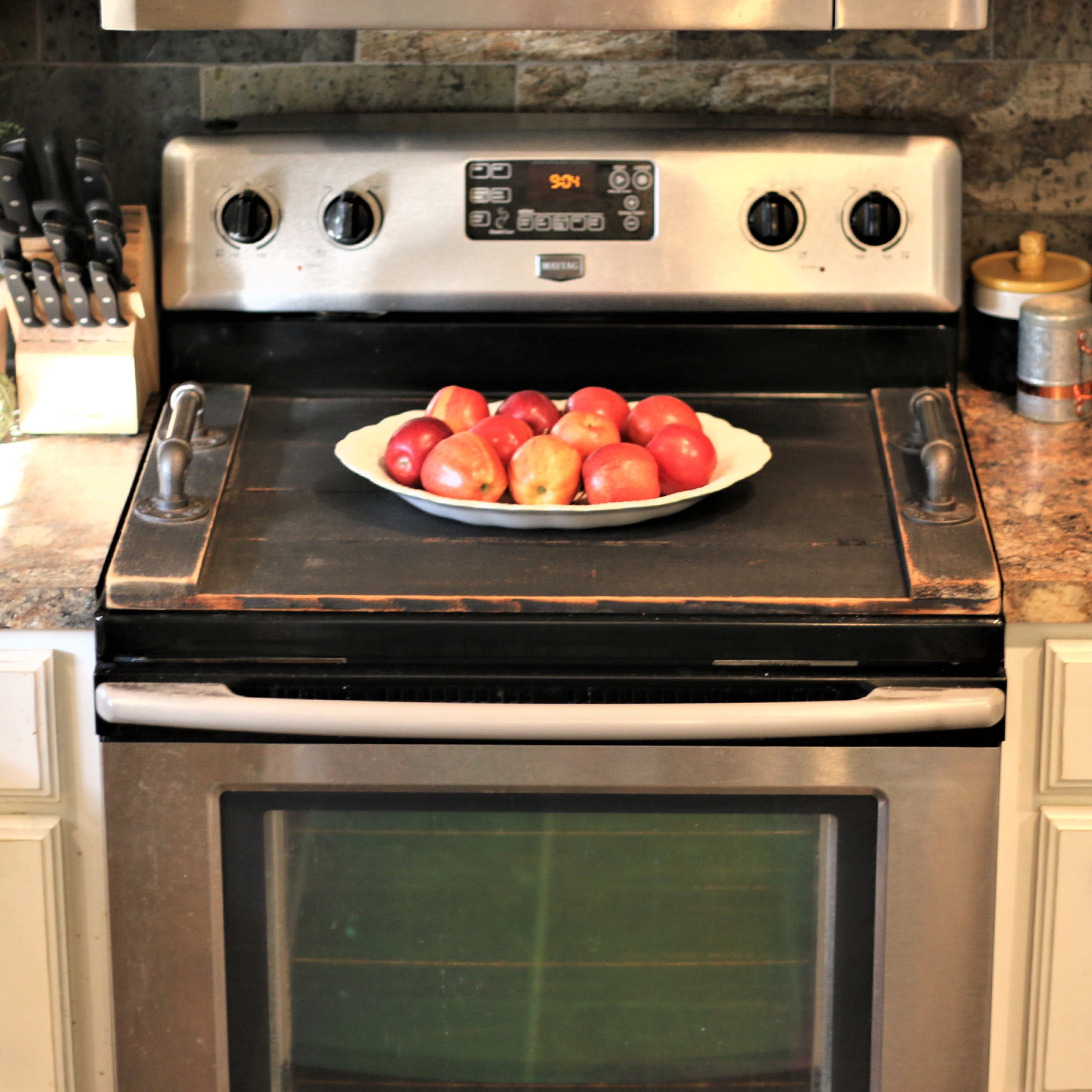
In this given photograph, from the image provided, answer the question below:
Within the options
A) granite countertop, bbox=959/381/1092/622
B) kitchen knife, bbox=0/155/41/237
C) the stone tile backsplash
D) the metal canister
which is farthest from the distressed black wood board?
the stone tile backsplash

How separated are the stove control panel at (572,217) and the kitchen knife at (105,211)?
11cm

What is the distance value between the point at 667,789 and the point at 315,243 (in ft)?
2.40

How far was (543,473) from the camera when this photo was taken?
4.20 feet

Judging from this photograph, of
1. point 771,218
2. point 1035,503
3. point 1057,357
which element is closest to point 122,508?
point 771,218

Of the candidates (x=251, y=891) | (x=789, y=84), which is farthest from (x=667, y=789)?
(x=789, y=84)

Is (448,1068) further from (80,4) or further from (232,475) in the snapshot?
(80,4)

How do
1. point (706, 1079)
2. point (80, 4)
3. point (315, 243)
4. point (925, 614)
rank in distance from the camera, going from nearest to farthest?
1. point (925, 614)
2. point (706, 1079)
3. point (315, 243)
4. point (80, 4)

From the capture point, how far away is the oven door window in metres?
1.25

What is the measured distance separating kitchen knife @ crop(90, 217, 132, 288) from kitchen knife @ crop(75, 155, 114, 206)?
0.04 metres

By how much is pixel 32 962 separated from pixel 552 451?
2.21 feet

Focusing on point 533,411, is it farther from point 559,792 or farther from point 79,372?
point 79,372

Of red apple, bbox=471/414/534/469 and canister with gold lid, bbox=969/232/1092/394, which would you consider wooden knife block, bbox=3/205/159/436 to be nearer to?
red apple, bbox=471/414/534/469

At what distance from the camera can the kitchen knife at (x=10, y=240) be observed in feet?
4.80

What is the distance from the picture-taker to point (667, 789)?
1224 millimetres
